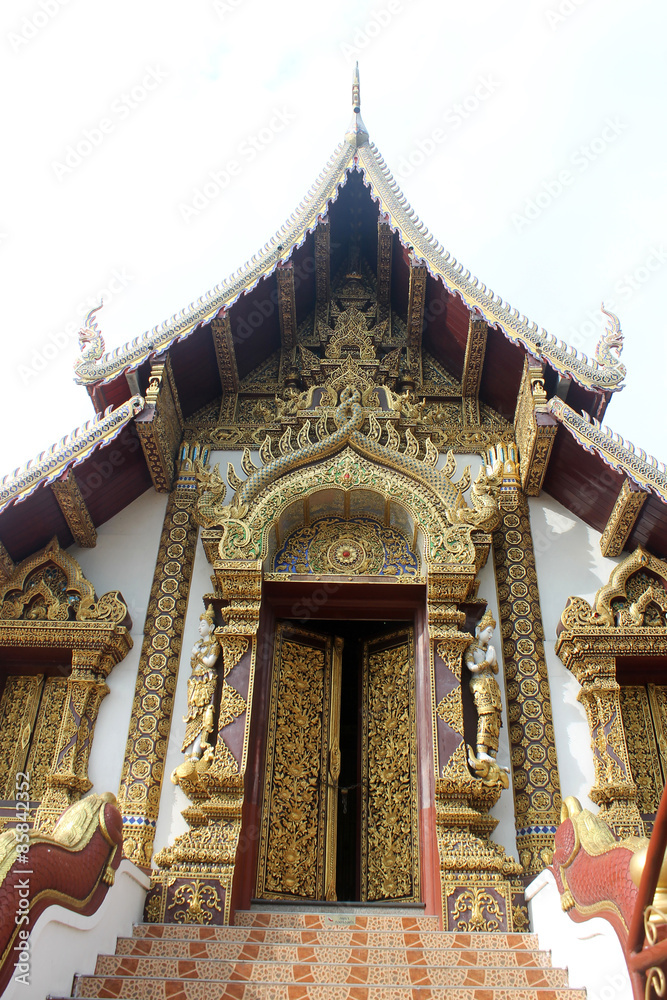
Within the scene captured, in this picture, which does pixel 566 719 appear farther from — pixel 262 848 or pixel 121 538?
pixel 121 538

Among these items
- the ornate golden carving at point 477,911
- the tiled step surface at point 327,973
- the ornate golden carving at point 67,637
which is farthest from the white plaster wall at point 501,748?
the ornate golden carving at point 67,637

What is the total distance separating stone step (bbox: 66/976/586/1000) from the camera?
3.88 meters

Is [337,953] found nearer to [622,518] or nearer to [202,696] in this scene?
[202,696]

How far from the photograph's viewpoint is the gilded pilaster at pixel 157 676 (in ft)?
19.0

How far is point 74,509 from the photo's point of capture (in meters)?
6.82

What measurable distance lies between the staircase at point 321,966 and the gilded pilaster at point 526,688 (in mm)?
1082

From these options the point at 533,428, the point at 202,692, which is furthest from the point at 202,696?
the point at 533,428

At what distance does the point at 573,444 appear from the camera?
690 centimetres

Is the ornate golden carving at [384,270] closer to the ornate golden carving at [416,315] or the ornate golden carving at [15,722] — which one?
the ornate golden carving at [416,315]

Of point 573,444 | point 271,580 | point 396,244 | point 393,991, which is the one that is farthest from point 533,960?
point 396,244

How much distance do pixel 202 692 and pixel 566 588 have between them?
127 inches

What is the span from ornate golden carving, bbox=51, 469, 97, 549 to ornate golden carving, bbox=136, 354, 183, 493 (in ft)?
2.45

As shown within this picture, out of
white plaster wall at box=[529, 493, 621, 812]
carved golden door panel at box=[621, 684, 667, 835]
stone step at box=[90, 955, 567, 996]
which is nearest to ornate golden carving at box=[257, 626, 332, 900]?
stone step at box=[90, 955, 567, 996]

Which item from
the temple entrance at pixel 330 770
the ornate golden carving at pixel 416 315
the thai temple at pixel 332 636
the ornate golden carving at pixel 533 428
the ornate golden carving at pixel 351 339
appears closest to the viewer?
the thai temple at pixel 332 636
